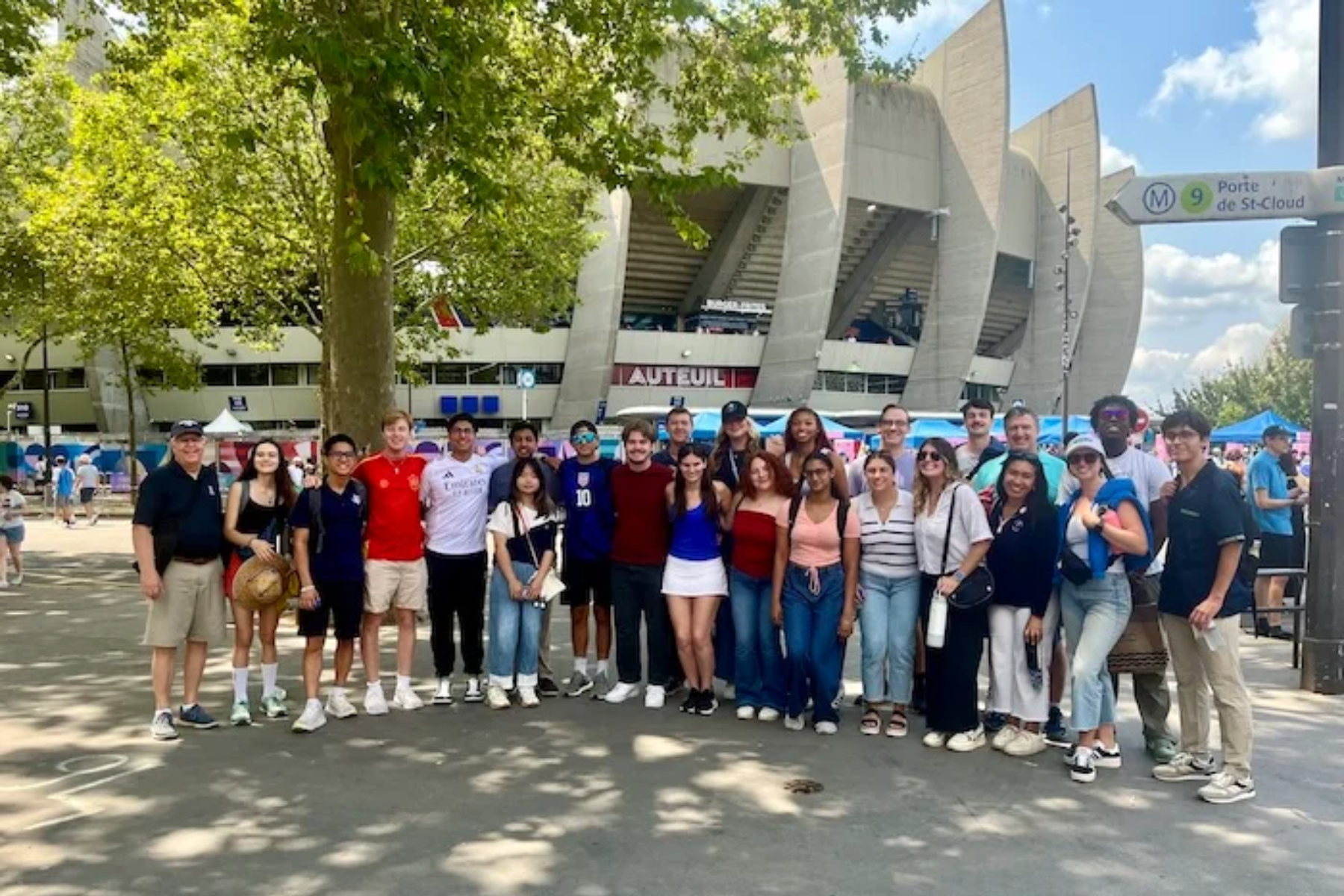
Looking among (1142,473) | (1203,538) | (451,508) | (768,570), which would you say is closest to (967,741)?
(768,570)

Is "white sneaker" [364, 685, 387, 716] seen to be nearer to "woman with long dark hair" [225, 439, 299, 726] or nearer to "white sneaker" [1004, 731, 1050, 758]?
"woman with long dark hair" [225, 439, 299, 726]

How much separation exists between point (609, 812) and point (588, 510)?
102 inches

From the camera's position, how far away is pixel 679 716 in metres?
6.05

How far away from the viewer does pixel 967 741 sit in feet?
17.6

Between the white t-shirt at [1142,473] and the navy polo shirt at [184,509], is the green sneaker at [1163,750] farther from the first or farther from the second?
the navy polo shirt at [184,509]

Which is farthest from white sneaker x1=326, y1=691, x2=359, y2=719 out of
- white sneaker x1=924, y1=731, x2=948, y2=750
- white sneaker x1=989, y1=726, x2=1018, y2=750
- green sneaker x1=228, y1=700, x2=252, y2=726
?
white sneaker x1=989, y1=726, x2=1018, y2=750

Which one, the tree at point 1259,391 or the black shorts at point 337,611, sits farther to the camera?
the tree at point 1259,391

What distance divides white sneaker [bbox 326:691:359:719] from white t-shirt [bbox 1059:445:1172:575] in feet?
15.0

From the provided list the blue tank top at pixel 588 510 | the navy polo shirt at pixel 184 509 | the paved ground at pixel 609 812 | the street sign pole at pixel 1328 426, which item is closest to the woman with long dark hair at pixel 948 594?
the paved ground at pixel 609 812

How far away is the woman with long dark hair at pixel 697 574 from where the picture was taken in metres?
6.13

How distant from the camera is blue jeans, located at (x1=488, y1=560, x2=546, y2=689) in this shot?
6.36 metres

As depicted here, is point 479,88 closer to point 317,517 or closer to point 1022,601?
point 317,517

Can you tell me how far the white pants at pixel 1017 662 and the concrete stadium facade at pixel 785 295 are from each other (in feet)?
102

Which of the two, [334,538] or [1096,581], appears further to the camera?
[334,538]
